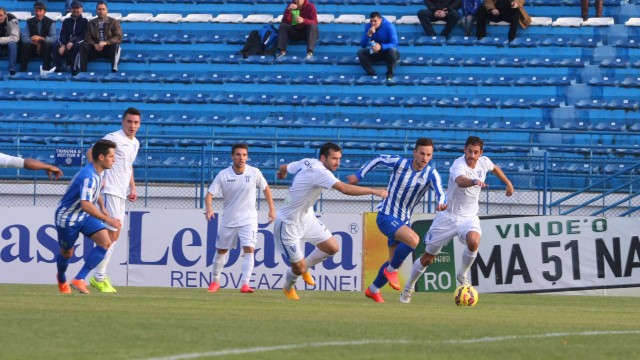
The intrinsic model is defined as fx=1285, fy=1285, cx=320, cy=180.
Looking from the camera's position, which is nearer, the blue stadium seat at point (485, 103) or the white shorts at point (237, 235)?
the white shorts at point (237, 235)

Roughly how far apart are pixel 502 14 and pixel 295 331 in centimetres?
1767

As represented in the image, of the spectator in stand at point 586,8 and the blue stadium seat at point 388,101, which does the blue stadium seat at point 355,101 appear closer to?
the blue stadium seat at point 388,101

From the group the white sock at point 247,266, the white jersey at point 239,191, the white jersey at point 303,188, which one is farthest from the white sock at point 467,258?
the white jersey at point 239,191

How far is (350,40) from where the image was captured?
26.3m

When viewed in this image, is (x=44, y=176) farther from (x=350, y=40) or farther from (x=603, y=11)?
(x=603, y=11)

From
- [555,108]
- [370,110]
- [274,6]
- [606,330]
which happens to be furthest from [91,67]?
[606,330]

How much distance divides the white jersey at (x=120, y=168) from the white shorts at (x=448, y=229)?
3.74 meters

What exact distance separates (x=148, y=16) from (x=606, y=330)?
19.2 m

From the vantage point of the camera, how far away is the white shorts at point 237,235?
17.1m

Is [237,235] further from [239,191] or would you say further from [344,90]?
[344,90]

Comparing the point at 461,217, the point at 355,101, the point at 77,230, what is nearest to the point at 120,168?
the point at 77,230

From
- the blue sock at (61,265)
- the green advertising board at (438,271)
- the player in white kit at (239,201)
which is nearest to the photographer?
the blue sock at (61,265)

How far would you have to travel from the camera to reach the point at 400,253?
15.0 meters

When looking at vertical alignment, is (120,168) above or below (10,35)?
below
